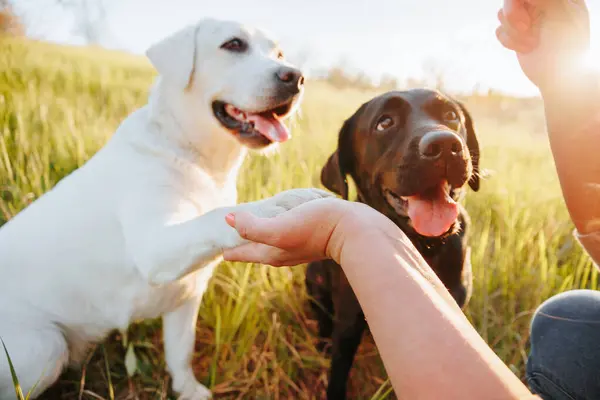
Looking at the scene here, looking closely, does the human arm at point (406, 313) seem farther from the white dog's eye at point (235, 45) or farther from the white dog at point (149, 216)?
the white dog's eye at point (235, 45)

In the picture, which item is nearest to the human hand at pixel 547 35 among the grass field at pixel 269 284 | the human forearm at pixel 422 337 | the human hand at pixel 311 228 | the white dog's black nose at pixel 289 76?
the human hand at pixel 311 228

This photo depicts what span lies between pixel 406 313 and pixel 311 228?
0.39 meters

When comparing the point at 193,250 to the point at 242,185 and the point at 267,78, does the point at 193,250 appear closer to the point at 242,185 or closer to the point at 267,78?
the point at 267,78

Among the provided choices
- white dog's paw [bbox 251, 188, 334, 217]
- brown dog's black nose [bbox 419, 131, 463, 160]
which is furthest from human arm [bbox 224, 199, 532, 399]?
brown dog's black nose [bbox 419, 131, 463, 160]

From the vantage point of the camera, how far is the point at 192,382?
6.66ft

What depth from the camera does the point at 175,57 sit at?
2.02 metres

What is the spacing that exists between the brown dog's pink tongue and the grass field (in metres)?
0.61

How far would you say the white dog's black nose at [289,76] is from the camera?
2.10m

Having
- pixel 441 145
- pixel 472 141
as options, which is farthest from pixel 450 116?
pixel 441 145

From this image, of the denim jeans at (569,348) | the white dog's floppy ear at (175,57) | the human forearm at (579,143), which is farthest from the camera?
the white dog's floppy ear at (175,57)

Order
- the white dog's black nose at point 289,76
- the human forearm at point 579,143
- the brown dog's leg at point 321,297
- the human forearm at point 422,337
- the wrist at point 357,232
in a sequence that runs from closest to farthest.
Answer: the human forearm at point 422,337 → the wrist at point 357,232 → the human forearm at point 579,143 → the white dog's black nose at point 289,76 → the brown dog's leg at point 321,297

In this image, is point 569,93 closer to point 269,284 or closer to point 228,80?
A: point 228,80

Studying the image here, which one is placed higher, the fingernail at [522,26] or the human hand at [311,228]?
the fingernail at [522,26]

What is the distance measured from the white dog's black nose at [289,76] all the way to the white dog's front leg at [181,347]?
1120 millimetres
